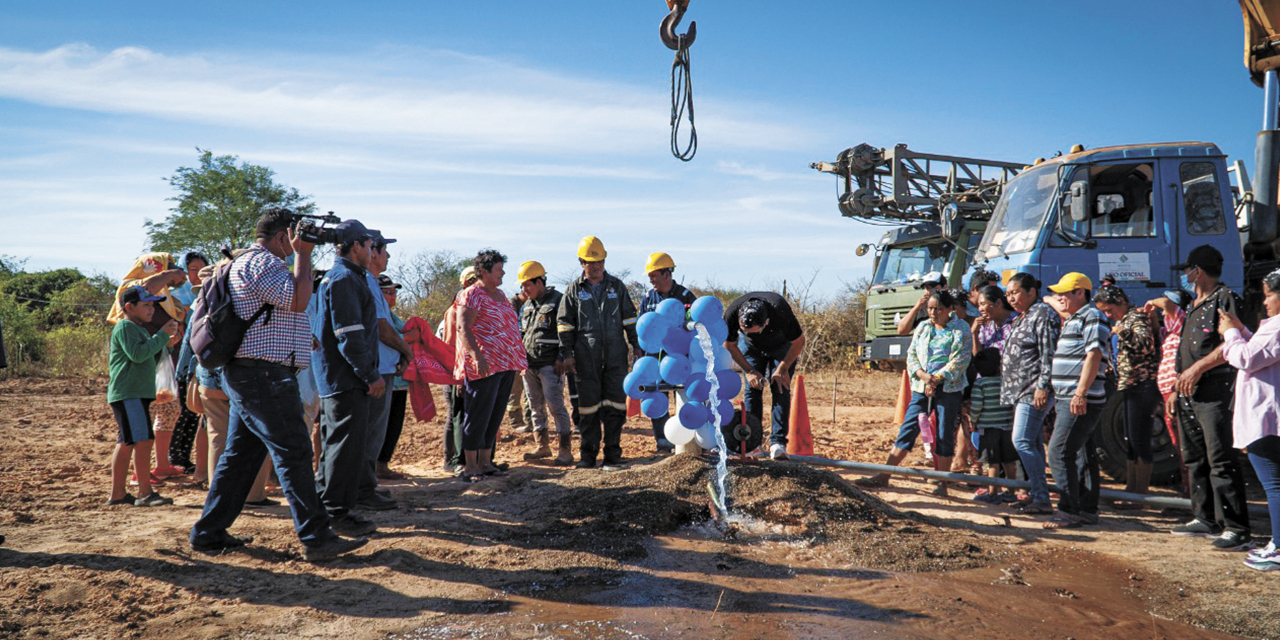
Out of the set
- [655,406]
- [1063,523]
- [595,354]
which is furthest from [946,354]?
[595,354]

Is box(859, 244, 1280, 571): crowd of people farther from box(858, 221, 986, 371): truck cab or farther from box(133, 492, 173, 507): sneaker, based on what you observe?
box(133, 492, 173, 507): sneaker

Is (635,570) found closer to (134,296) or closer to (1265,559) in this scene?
(1265,559)

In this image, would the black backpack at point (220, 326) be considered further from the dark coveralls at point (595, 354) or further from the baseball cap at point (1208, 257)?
the baseball cap at point (1208, 257)

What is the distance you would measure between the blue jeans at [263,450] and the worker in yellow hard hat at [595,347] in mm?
3133

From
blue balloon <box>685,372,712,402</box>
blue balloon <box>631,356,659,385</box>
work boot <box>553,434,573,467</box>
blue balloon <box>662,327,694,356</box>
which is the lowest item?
work boot <box>553,434,573,467</box>

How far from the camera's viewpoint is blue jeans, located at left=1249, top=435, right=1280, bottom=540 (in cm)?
478

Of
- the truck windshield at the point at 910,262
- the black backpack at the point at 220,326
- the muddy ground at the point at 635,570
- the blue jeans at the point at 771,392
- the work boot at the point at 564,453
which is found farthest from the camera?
the truck windshield at the point at 910,262

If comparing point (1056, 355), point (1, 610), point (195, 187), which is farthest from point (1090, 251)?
point (195, 187)

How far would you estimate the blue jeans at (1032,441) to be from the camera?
593cm

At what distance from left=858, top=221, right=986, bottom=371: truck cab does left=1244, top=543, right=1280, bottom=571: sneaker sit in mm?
6935

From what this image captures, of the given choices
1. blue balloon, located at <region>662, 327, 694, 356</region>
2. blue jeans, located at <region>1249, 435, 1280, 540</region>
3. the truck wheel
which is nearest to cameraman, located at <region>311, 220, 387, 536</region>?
blue balloon, located at <region>662, 327, 694, 356</region>

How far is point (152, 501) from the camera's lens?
19.6 ft

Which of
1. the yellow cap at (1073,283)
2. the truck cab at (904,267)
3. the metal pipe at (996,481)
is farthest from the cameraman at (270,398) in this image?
the truck cab at (904,267)

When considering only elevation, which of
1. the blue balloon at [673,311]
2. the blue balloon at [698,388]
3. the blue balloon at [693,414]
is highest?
the blue balloon at [673,311]
